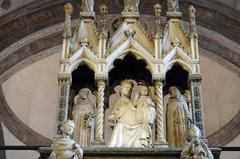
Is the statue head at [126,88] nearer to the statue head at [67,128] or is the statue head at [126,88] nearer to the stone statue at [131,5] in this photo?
the stone statue at [131,5]

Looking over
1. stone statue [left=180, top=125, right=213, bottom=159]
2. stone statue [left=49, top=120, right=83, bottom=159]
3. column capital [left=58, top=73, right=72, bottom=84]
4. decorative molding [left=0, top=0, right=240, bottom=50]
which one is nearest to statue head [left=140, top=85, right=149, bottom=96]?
column capital [left=58, top=73, right=72, bottom=84]

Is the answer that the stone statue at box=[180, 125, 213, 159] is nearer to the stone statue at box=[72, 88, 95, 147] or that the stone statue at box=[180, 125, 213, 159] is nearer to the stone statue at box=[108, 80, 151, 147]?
the stone statue at box=[108, 80, 151, 147]

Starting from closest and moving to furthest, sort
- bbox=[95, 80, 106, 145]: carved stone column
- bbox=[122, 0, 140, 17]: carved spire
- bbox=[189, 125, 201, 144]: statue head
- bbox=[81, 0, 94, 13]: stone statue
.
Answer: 1. bbox=[189, 125, 201, 144]: statue head
2. bbox=[95, 80, 106, 145]: carved stone column
3. bbox=[122, 0, 140, 17]: carved spire
4. bbox=[81, 0, 94, 13]: stone statue

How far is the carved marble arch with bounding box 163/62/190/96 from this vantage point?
8273 millimetres

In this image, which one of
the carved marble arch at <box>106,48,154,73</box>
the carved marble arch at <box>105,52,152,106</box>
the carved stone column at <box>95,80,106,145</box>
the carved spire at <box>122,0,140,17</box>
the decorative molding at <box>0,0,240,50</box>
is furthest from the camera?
the decorative molding at <box>0,0,240,50</box>

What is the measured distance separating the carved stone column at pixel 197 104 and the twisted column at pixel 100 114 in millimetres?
976

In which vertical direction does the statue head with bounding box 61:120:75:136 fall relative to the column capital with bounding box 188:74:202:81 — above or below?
below

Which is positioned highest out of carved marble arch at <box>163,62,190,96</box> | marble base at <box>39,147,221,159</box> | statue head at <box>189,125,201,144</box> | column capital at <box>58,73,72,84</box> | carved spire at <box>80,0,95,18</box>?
carved spire at <box>80,0,95,18</box>

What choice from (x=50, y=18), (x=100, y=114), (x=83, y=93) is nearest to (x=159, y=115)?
(x=100, y=114)

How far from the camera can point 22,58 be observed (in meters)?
12.8

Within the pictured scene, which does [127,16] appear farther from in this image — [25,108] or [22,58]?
[25,108]

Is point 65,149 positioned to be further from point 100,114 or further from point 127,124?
point 127,124

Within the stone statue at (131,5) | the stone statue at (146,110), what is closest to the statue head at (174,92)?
the stone statue at (146,110)

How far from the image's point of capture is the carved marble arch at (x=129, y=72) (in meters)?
8.40
